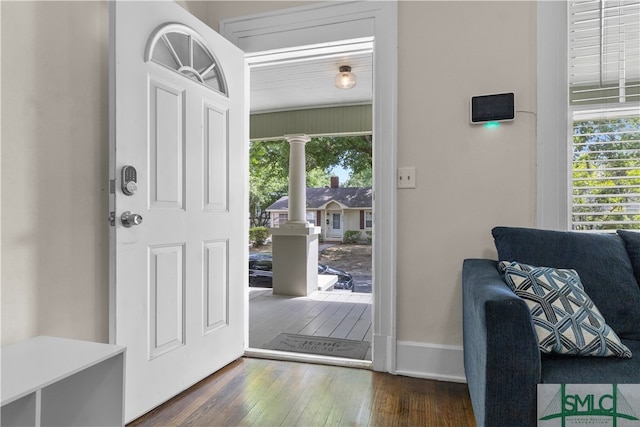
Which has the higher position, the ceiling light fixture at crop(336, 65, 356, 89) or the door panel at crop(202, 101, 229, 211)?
the ceiling light fixture at crop(336, 65, 356, 89)

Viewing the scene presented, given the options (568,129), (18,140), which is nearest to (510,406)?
(568,129)

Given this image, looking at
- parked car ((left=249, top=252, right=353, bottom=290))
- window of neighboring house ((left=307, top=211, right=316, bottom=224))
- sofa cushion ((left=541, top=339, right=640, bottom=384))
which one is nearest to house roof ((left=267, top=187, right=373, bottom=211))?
window of neighboring house ((left=307, top=211, right=316, bottom=224))

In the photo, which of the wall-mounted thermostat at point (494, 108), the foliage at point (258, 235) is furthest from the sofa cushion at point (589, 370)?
the foliage at point (258, 235)

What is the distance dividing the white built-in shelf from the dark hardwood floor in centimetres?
41

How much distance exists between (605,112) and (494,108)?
20.9 inches

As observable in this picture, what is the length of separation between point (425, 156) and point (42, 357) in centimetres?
188

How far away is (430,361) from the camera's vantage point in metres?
2.06

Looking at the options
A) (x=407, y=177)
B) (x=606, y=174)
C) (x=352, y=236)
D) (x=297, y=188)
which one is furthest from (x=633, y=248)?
(x=352, y=236)

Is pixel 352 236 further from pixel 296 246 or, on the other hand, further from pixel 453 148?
pixel 453 148

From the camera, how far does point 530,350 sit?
42.3 inches

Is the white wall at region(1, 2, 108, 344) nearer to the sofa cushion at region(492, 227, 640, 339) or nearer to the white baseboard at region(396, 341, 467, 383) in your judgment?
the white baseboard at region(396, 341, 467, 383)

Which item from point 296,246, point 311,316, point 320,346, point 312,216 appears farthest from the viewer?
point 312,216

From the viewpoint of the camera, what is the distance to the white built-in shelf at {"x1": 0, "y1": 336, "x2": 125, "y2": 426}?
1103mm

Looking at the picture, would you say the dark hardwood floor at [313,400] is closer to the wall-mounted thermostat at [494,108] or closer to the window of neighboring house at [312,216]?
the wall-mounted thermostat at [494,108]
